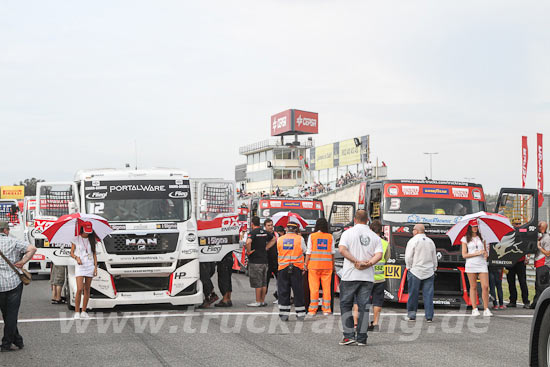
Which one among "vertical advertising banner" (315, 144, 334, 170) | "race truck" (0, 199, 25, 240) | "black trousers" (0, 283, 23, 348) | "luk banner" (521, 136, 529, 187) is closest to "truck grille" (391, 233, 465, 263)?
"black trousers" (0, 283, 23, 348)

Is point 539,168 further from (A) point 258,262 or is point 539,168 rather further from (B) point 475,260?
(A) point 258,262

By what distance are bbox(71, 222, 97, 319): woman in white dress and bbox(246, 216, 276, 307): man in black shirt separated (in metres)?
3.46

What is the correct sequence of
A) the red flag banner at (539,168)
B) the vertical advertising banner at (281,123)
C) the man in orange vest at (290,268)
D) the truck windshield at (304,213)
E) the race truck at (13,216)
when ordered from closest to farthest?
the man in orange vest at (290,268) → the truck windshield at (304,213) → the race truck at (13,216) → the red flag banner at (539,168) → the vertical advertising banner at (281,123)

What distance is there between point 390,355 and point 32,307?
8.89m

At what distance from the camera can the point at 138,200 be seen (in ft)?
50.4

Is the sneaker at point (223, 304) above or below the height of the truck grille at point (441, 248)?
below

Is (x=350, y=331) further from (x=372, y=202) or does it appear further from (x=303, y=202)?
(x=303, y=202)

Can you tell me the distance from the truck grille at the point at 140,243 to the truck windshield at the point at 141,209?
0.60 metres

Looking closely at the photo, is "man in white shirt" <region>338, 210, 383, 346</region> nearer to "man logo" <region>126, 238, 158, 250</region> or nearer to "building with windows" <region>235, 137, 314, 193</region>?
"man logo" <region>126, 238, 158, 250</region>

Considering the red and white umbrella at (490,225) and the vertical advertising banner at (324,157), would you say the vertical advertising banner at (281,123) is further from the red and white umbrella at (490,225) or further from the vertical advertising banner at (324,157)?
the red and white umbrella at (490,225)

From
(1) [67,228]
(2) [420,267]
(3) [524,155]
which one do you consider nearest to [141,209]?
(1) [67,228]

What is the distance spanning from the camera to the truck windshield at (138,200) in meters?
15.2

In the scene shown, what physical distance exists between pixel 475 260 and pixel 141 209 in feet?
21.9

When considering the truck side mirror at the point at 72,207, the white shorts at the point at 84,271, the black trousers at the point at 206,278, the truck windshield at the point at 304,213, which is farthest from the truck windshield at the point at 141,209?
the truck windshield at the point at 304,213
